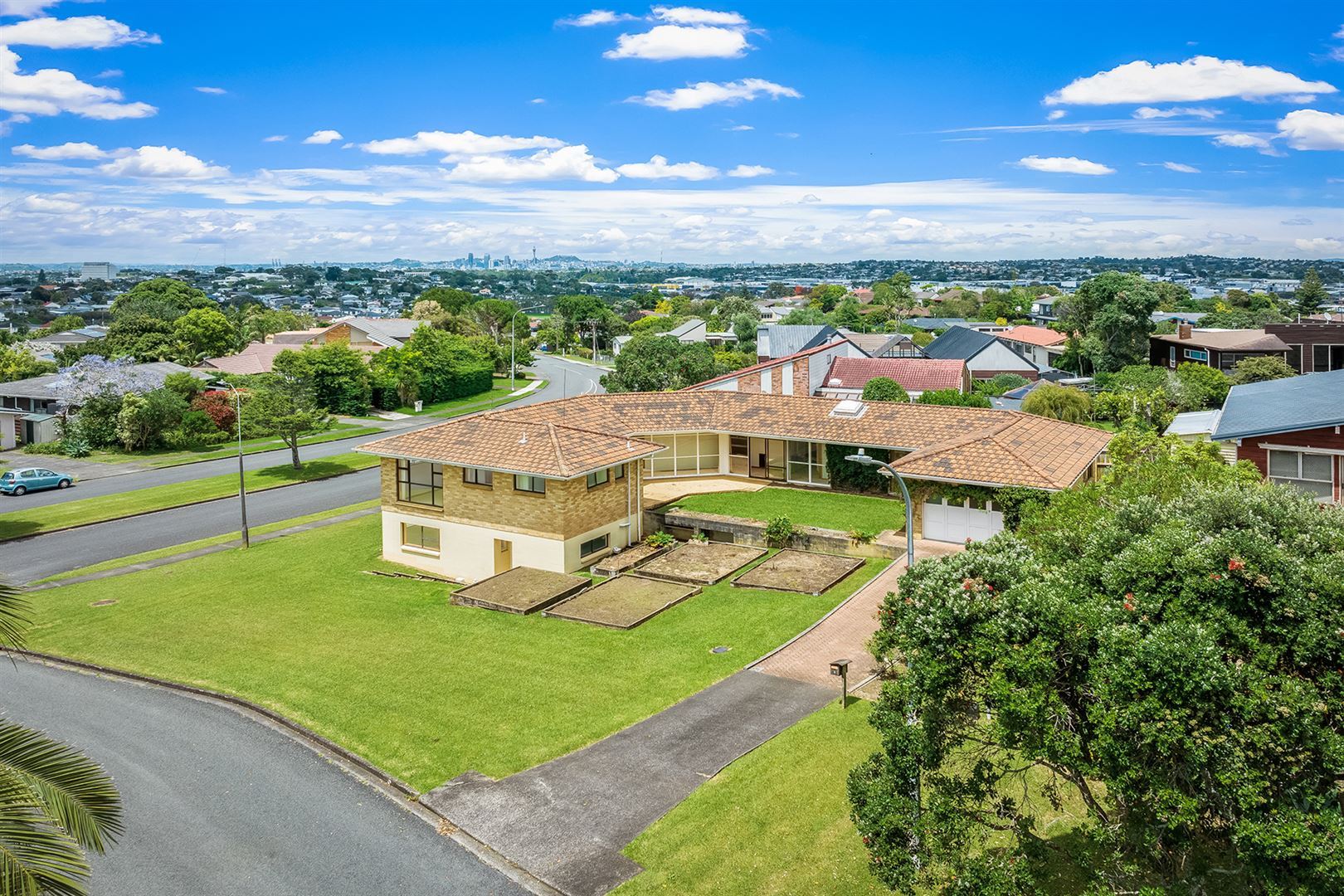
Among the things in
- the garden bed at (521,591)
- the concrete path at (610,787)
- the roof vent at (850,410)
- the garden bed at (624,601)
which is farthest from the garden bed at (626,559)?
the roof vent at (850,410)

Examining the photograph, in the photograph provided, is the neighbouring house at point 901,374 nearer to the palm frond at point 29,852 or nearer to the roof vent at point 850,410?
the roof vent at point 850,410

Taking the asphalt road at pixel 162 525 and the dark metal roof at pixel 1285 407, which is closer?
the dark metal roof at pixel 1285 407

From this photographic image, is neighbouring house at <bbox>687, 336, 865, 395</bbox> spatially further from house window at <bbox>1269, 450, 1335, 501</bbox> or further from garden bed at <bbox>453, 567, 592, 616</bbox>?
house window at <bbox>1269, 450, 1335, 501</bbox>

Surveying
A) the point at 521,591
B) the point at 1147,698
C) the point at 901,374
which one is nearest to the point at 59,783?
the point at 1147,698

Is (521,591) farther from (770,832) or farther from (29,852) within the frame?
(29,852)

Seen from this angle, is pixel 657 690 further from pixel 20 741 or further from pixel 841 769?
pixel 20 741

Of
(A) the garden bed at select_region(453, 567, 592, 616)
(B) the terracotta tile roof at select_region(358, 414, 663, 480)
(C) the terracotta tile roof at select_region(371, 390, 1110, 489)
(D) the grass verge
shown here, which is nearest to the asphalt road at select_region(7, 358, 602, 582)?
(D) the grass verge

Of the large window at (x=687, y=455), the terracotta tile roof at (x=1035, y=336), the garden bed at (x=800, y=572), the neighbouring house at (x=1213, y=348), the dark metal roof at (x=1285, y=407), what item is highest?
the terracotta tile roof at (x=1035, y=336)
